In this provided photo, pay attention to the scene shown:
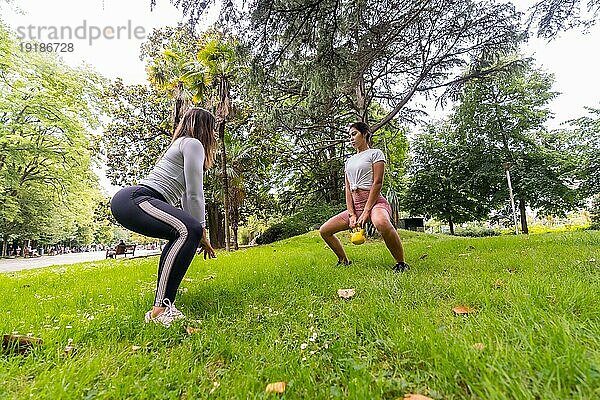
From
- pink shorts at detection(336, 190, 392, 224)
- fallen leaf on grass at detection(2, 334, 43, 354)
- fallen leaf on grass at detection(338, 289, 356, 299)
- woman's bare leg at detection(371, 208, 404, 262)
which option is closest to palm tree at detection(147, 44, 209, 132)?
pink shorts at detection(336, 190, 392, 224)

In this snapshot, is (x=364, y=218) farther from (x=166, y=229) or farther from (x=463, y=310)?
(x=166, y=229)

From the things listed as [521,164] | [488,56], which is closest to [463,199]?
[521,164]

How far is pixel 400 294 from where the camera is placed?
217cm

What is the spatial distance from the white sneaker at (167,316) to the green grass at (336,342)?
0.25 ft

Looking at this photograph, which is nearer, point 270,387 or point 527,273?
point 270,387

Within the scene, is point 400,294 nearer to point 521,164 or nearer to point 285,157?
point 285,157

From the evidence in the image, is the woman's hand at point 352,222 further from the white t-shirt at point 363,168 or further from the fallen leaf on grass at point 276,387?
the fallen leaf on grass at point 276,387

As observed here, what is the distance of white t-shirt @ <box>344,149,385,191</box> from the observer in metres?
3.58

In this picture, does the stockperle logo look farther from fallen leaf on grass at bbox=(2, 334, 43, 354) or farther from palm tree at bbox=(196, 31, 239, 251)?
fallen leaf on grass at bbox=(2, 334, 43, 354)

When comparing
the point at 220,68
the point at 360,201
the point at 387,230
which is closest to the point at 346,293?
the point at 387,230

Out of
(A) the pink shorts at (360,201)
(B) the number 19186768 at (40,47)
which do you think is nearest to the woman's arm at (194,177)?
(A) the pink shorts at (360,201)

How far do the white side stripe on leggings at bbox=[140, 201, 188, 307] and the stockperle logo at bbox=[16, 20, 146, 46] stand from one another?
440 inches

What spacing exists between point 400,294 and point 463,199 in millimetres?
19294

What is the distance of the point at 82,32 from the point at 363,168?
12.9m
